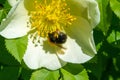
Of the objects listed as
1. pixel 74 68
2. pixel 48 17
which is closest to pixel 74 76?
pixel 74 68

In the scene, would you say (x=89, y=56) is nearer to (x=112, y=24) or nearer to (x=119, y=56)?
(x=112, y=24)

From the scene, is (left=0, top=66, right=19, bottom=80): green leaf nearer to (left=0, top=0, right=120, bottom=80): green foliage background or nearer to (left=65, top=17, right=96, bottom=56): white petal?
(left=0, top=0, right=120, bottom=80): green foliage background

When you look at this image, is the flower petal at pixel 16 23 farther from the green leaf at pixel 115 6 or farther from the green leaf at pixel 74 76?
the green leaf at pixel 115 6

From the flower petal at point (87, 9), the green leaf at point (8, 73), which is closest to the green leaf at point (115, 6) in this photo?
the flower petal at point (87, 9)

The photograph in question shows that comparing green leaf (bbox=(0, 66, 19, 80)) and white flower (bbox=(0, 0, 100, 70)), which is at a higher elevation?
white flower (bbox=(0, 0, 100, 70))

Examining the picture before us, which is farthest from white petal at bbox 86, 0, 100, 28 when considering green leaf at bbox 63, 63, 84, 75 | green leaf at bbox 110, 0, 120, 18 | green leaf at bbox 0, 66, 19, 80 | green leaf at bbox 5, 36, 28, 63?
green leaf at bbox 0, 66, 19, 80

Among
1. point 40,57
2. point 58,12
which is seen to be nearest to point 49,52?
point 40,57
